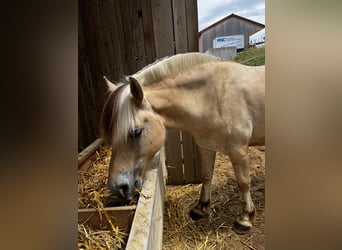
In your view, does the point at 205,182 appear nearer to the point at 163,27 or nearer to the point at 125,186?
the point at 125,186

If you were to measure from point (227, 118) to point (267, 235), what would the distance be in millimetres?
1205

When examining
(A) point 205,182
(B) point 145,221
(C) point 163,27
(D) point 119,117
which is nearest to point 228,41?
(C) point 163,27

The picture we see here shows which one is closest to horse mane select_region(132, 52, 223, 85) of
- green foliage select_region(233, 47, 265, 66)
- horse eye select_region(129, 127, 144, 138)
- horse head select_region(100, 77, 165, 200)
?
horse head select_region(100, 77, 165, 200)

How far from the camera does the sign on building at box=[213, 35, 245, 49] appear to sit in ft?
7.47

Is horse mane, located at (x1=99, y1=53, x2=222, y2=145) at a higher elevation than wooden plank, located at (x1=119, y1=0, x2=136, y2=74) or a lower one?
lower

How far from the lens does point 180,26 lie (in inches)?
76.9

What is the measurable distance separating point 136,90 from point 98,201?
57 cm

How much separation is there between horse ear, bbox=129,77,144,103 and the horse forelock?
0.11ft

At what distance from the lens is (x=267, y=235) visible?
13.4 inches

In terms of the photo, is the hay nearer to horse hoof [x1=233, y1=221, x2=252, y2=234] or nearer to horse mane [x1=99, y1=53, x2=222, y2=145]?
horse mane [x1=99, y1=53, x2=222, y2=145]
